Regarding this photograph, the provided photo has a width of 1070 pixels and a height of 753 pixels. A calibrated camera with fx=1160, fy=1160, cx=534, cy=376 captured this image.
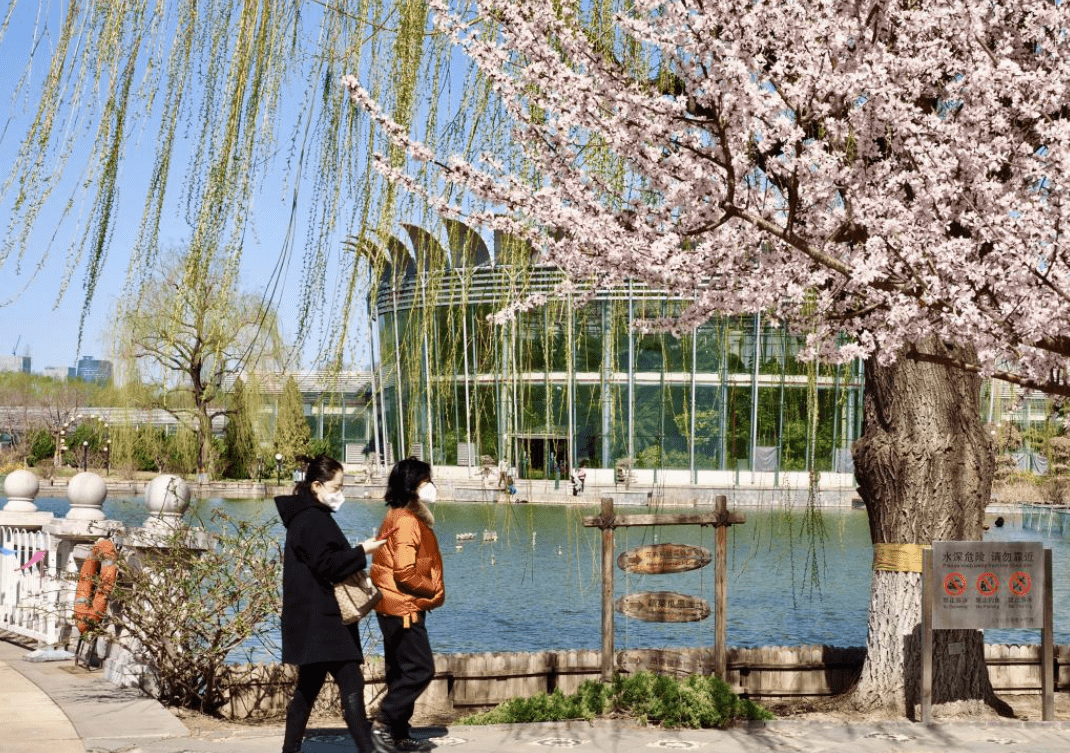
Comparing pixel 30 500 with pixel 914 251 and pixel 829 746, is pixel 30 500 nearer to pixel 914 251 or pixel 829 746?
pixel 829 746

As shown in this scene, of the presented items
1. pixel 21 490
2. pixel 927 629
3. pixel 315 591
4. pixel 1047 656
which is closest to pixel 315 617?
pixel 315 591

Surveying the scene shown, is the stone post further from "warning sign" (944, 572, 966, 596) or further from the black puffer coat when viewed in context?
"warning sign" (944, 572, 966, 596)

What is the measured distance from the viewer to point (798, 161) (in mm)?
3572

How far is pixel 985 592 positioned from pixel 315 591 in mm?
4364

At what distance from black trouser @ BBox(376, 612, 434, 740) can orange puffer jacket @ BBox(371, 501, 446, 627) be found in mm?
63

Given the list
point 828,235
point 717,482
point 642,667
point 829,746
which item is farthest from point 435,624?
point 717,482

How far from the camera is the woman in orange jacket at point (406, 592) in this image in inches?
230

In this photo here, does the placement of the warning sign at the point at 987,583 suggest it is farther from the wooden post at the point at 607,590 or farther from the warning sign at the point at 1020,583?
the wooden post at the point at 607,590

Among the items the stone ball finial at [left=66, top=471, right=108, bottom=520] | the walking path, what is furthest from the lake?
the walking path

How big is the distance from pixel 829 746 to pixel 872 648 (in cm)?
191

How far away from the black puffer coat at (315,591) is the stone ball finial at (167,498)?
93.6 inches

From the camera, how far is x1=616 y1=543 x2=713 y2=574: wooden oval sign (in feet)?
27.0

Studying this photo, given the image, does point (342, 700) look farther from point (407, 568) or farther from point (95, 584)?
point (95, 584)

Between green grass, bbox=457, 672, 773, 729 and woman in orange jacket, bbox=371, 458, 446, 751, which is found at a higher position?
woman in orange jacket, bbox=371, 458, 446, 751
